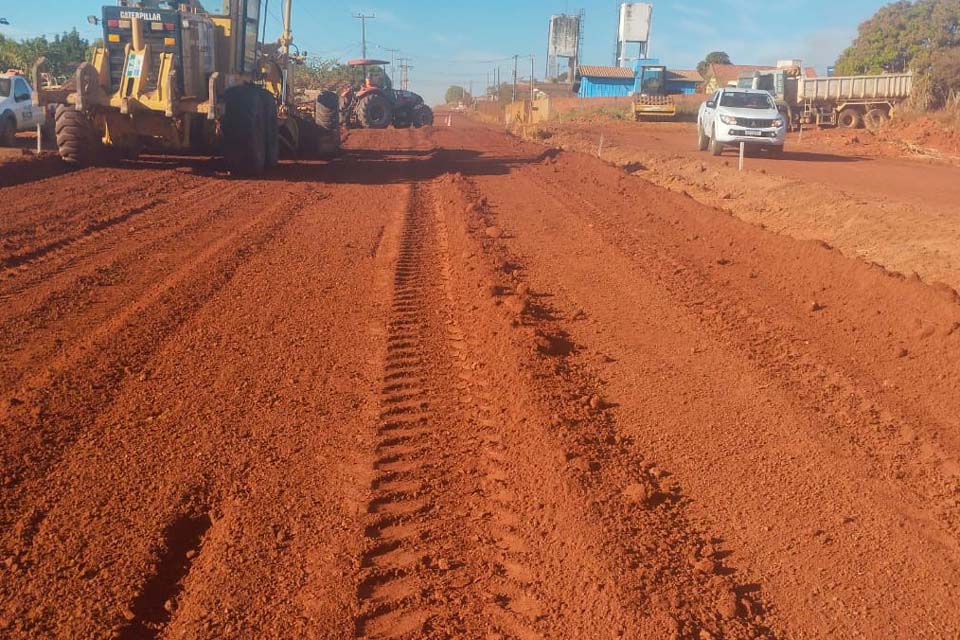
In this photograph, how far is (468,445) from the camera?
185 inches

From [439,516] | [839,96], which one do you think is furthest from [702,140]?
[439,516]

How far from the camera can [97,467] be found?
167 inches

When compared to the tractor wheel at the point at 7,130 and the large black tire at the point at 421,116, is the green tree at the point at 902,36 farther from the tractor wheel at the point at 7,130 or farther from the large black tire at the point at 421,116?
the tractor wheel at the point at 7,130

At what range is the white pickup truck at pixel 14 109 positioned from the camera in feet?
72.7

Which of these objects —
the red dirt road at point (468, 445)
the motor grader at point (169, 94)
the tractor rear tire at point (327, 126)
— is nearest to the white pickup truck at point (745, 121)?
the tractor rear tire at point (327, 126)

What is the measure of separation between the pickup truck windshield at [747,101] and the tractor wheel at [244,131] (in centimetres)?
1464

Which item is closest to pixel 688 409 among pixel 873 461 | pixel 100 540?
pixel 873 461

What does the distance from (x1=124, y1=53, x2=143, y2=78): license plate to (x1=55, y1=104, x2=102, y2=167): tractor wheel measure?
1381 millimetres

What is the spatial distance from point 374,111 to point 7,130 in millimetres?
18599

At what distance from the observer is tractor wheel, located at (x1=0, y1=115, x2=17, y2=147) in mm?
22119

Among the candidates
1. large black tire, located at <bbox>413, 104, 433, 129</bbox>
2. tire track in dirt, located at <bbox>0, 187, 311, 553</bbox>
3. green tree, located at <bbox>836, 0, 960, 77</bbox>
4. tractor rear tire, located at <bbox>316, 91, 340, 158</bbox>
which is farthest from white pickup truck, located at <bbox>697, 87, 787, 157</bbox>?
green tree, located at <bbox>836, 0, 960, 77</bbox>

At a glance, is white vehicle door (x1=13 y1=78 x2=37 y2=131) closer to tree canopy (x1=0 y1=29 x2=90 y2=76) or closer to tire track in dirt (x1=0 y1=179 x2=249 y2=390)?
tire track in dirt (x1=0 y1=179 x2=249 y2=390)

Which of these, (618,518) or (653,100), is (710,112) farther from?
(653,100)

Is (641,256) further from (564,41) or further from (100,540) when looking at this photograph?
(564,41)
